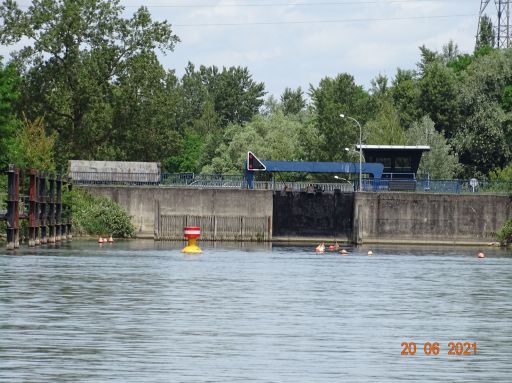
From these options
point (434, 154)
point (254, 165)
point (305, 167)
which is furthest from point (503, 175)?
point (254, 165)

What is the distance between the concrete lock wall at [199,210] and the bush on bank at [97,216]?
2392 millimetres

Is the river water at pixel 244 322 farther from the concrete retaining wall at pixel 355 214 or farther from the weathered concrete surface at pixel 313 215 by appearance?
the weathered concrete surface at pixel 313 215

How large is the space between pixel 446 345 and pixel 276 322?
6.70 m

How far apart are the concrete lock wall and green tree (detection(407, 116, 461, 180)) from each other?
2719cm

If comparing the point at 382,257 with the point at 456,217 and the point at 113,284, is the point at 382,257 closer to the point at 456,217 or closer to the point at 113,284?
the point at 456,217

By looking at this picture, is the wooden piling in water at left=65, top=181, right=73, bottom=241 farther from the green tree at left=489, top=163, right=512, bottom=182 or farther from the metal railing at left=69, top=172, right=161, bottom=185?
the green tree at left=489, top=163, right=512, bottom=182

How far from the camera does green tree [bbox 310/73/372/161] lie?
153m

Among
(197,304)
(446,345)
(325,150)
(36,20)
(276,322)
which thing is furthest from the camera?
(325,150)

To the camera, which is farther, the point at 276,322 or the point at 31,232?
the point at 31,232

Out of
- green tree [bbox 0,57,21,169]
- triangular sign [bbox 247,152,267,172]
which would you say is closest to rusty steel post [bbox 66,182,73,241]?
green tree [bbox 0,57,21,169]

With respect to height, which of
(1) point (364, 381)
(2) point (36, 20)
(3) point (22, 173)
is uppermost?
(2) point (36, 20)

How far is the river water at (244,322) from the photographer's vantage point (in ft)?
93.6

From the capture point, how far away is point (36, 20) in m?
134

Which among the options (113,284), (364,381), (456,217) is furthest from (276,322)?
(456,217)
